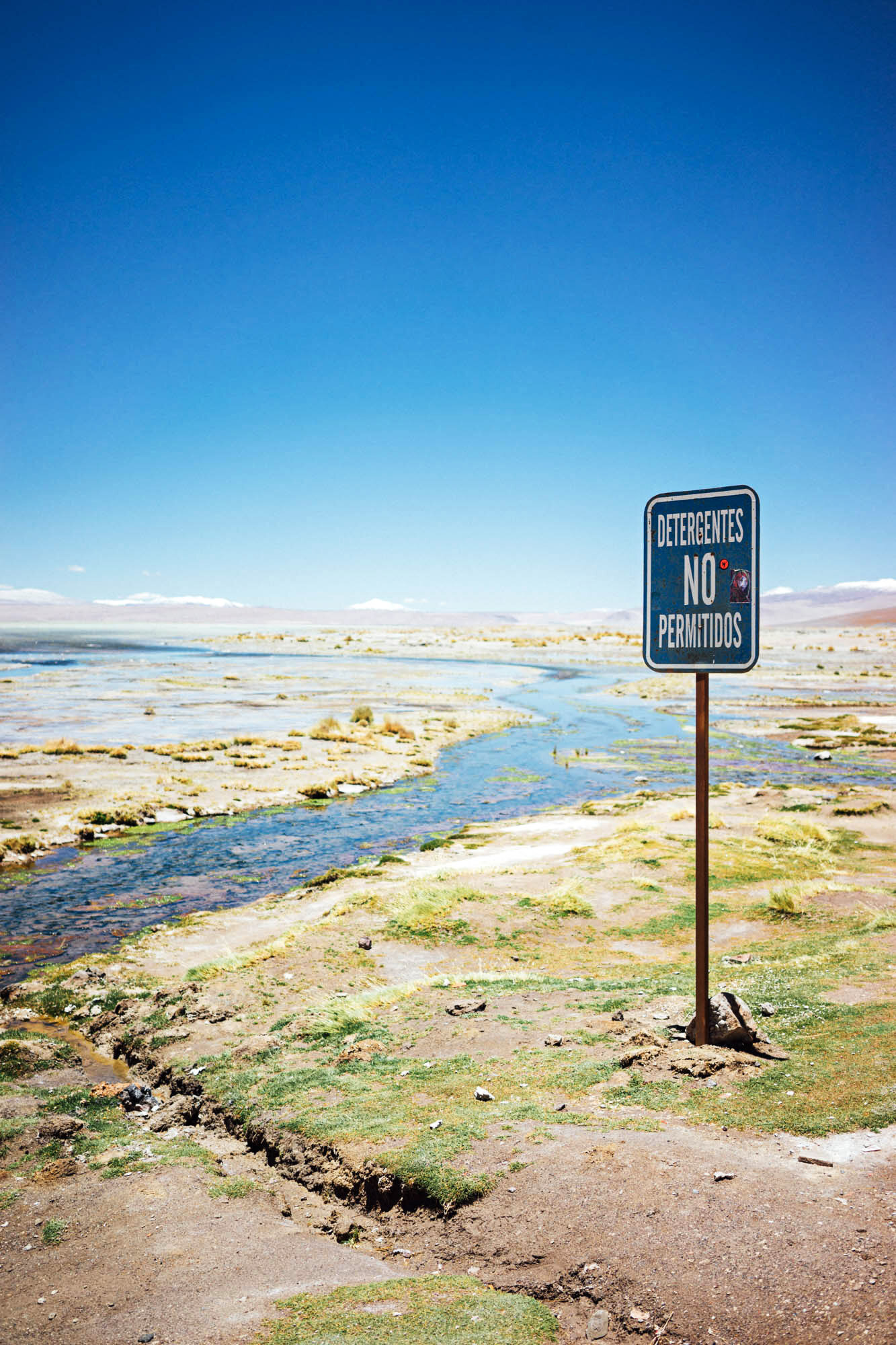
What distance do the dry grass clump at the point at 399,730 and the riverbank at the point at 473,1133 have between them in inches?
927

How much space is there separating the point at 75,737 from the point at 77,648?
4428 inches

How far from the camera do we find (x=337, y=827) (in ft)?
69.8

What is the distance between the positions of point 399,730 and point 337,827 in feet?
51.0

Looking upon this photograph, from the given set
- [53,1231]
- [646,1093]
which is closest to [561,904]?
[646,1093]

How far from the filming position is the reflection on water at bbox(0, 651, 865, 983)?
14.4 meters

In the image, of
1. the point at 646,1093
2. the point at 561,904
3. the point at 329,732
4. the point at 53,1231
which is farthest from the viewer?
the point at 329,732

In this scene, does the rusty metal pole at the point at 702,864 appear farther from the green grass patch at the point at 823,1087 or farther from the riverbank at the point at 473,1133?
the green grass patch at the point at 823,1087

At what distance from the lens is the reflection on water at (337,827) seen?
14.4 metres

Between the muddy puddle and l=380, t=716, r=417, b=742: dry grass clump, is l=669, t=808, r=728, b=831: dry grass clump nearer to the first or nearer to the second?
the muddy puddle

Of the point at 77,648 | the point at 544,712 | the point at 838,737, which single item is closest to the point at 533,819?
the point at 838,737

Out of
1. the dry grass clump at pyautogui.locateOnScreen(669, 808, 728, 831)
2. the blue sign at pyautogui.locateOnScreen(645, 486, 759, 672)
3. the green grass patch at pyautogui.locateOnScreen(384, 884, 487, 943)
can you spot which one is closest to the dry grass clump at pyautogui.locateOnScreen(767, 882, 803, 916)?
the green grass patch at pyautogui.locateOnScreen(384, 884, 487, 943)

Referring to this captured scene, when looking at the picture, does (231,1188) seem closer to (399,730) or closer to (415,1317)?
(415,1317)

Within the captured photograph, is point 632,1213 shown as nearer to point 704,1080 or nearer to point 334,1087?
point 704,1080

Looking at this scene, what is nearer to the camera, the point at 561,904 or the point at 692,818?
the point at 561,904
